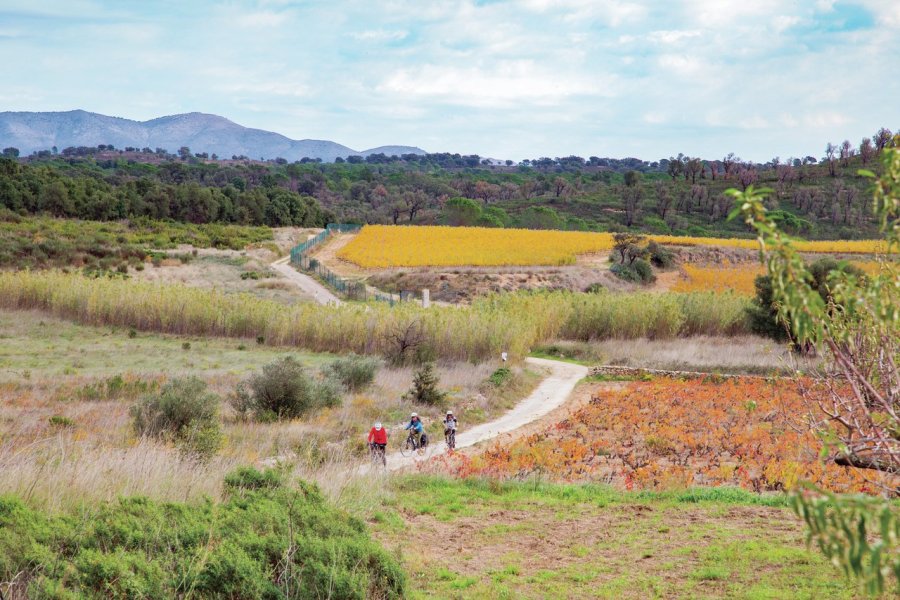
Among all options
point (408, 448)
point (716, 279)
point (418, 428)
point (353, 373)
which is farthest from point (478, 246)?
point (418, 428)

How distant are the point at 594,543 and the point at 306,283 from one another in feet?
138

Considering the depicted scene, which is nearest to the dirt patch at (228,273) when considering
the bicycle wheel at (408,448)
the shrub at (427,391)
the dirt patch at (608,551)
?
the shrub at (427,391)

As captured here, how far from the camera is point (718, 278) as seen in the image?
55.1 metres

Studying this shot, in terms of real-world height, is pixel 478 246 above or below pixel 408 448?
above

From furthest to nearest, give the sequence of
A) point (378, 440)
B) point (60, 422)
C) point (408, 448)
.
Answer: point (408, 448) < point (60, 422) < point (378, 440)

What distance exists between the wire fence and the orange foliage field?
17.9 metres

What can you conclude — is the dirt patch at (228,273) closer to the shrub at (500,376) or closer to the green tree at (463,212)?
the shrub at (500,376)

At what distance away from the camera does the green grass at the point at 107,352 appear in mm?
22498

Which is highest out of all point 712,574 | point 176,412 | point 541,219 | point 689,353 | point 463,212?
point 463,212

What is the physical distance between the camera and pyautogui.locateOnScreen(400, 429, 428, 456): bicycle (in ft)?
49.8

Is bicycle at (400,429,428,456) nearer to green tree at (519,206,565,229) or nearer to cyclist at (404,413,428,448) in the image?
cyclist at (404,413,428,448)

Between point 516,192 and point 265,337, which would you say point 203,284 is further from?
point 516,192

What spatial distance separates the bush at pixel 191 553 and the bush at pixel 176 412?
669cm

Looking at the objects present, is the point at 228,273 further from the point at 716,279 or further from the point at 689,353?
the point at 716,279
